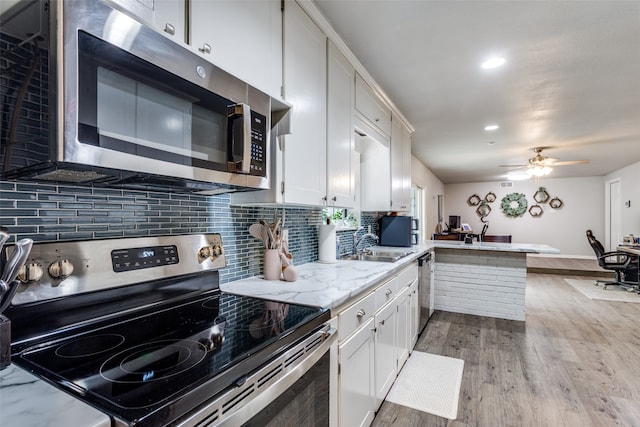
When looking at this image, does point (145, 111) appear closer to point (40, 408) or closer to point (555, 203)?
point (40, 408)

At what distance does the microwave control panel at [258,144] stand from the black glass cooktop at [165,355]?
532mm

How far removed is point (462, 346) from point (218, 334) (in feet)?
9.48

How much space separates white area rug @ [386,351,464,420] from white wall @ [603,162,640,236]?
21.5 feet

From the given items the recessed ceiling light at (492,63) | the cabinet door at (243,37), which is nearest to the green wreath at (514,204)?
the recessed ceiling light at (492,63)

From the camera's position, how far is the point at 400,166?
3705mm

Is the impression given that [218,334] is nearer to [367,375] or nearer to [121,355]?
[121,355]

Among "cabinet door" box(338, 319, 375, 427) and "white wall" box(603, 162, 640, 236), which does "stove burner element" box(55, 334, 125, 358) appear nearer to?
"cabinet door" box(338, 319, 375, 427)

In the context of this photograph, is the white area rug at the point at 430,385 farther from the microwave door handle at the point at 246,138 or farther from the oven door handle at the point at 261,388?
the microwave door handle at the point at 246,138

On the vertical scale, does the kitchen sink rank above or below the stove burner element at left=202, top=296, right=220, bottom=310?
below

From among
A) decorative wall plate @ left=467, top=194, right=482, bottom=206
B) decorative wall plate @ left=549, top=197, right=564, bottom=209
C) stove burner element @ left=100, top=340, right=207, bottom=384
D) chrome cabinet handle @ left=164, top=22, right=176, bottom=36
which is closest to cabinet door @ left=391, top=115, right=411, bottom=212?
chrome cabinet handle @ left=164, top=22, right=176, bottom=36

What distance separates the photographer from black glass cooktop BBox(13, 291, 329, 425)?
595mm

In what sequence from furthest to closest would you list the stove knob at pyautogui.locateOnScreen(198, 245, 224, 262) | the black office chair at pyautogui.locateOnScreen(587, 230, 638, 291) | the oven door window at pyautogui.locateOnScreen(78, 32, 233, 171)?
1. the black office chair at pyautogui.locateOnScreen(587, 230, 638, 291)
2. the stove knob at pyautogui.locateOnScreen(198, 245, 224, 262)
3. the oven door window at pyautogui.locateOnScreen(78, 32, 233, 171)

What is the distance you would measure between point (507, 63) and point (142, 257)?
108 inches

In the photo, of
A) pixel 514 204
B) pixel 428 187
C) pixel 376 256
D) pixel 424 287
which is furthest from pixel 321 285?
pixel 514 204
